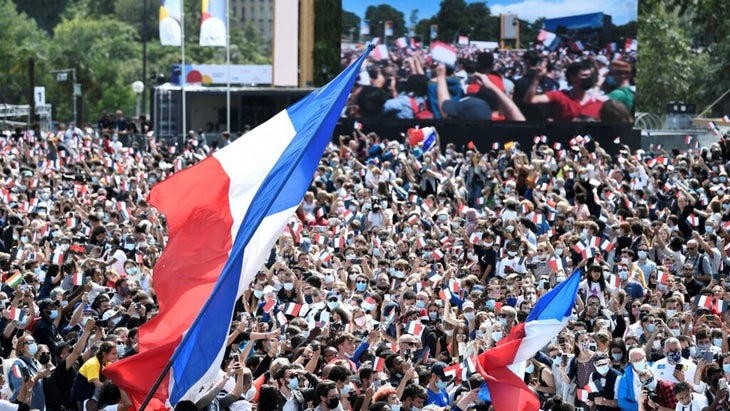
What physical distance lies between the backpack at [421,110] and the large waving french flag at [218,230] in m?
27.7

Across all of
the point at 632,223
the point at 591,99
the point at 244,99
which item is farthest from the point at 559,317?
the point at 244,99

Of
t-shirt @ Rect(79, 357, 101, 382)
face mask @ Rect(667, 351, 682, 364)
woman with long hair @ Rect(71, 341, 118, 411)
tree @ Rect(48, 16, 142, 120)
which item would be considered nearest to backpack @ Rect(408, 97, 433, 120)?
face mask @ Rect(667, 351, 682, 364)

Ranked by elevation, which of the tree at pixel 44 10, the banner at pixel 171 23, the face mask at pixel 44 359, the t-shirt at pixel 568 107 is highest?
the banner at pixel 171 23

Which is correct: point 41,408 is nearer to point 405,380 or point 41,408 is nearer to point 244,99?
point 405,380

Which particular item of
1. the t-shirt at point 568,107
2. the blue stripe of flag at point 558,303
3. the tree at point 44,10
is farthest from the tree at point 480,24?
the tree at point 44,10

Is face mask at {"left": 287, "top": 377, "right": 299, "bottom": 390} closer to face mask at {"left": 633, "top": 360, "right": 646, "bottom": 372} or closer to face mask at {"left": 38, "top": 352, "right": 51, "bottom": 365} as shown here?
face mask at {"left": 38, "top": 352, "right": 51, "bottom": 365}

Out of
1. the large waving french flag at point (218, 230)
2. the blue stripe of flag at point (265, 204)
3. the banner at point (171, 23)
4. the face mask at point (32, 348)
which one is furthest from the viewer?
the banner at point (171, 23)

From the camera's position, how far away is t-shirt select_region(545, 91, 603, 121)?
123 ft

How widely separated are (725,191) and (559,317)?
36.9 feet

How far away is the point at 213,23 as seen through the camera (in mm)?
40688

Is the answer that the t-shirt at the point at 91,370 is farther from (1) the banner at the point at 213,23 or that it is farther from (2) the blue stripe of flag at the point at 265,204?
(1) the banner at the point at 213,23

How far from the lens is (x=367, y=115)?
39875 millimetres

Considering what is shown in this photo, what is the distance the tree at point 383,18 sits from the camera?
40.3m

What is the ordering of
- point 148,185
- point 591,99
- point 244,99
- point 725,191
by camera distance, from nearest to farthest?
point 725,191
point 148,185
point 591,99
point 244,99
